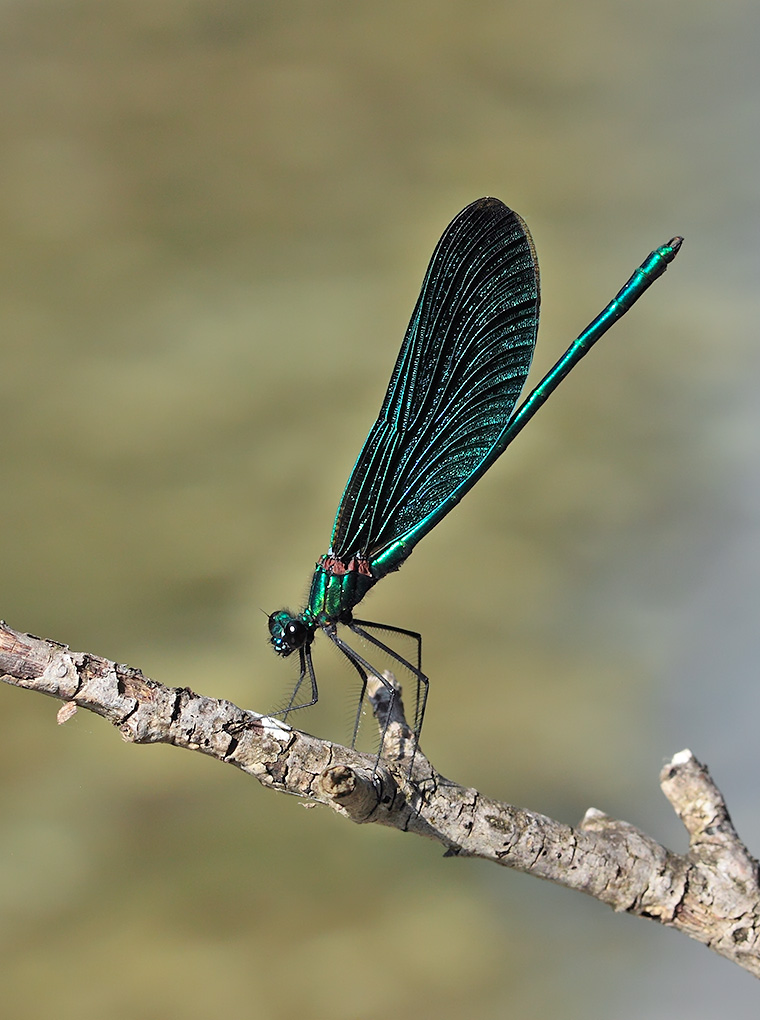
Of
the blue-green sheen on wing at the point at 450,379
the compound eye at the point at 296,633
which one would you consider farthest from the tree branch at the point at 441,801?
the blue-green sheen on wing at the point at 450,379

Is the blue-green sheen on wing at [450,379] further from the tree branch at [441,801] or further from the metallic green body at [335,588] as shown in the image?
the tree branch at [441,801]

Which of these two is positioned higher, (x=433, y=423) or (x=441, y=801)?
(x=433, y=423)

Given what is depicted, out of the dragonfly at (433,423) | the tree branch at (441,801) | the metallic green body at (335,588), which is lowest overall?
the tree branch at (441,801)

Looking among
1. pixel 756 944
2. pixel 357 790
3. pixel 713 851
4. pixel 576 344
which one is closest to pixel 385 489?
pixel 576 344

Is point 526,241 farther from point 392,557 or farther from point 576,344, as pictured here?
point 392,557

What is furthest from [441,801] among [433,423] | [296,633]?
[433,423]

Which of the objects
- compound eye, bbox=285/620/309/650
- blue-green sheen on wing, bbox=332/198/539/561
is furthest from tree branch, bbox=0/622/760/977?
blue-green sheen on wing, bbox=332/198/539/561

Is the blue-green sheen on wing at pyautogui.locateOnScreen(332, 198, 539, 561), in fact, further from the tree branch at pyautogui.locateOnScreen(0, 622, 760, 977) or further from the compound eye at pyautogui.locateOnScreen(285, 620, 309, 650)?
the tree branch at pyautogui.locateOnScreen(0, 622, 760, 977)

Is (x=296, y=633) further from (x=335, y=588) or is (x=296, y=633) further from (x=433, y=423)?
(x=433, y=423)
